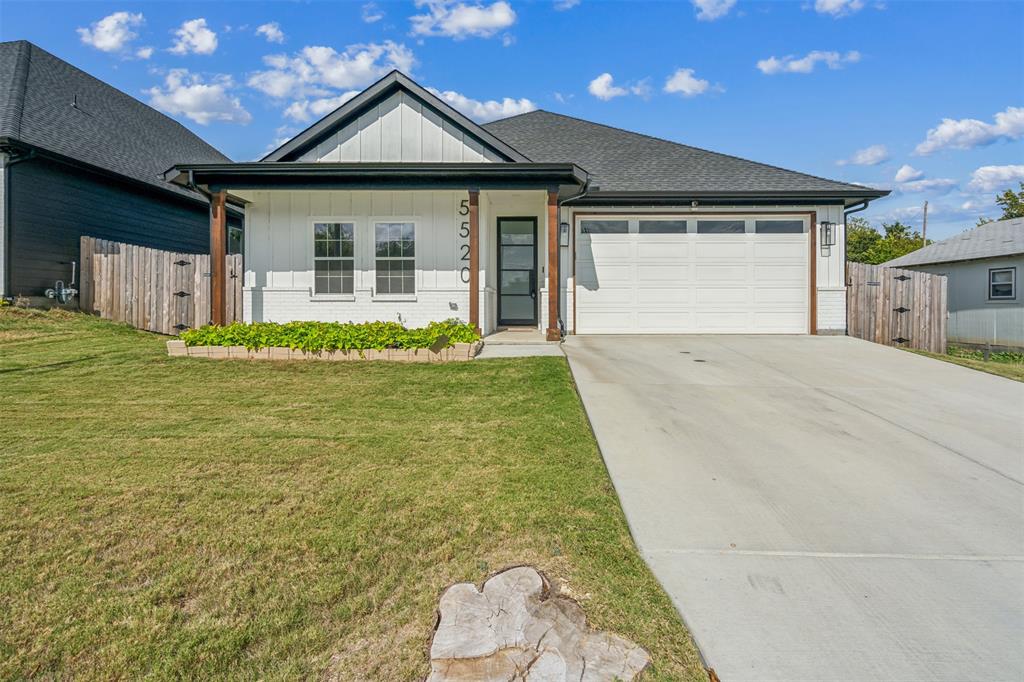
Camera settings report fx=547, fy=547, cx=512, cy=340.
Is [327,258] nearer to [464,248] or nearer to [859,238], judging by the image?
[464,248]

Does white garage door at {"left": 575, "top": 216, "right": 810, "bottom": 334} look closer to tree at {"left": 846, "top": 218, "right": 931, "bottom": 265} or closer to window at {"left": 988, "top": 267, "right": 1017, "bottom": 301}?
window at {"left": 988, "top": 267, "right": 1017, "bottom": 301}

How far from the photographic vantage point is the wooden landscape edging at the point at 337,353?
26.7 feet

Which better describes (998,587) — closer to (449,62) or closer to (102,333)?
(102,333)

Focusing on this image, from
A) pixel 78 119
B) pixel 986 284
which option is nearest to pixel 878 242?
pixel 986 284

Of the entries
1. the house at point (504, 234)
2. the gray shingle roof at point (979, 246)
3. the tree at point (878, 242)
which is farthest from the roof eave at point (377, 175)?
the tree at point (878, 242)

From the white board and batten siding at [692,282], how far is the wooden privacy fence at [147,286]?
752 centimetres

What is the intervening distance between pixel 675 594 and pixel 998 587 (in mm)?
1627

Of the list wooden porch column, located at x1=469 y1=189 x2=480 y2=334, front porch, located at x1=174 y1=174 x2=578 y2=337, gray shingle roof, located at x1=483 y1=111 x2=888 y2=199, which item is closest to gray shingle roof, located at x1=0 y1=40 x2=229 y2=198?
front porch, located at x1=174 y1=174 x2=578 y2=337

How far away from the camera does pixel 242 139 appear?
73.8 ft

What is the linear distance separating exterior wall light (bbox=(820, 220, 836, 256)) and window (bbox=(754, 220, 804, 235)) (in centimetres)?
40

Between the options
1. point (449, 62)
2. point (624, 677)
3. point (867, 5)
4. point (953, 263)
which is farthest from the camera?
point (953, 263)

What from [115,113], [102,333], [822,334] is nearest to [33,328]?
[102,333]

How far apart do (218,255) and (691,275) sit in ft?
30.3

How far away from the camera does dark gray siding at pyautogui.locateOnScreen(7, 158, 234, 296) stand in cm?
1164
